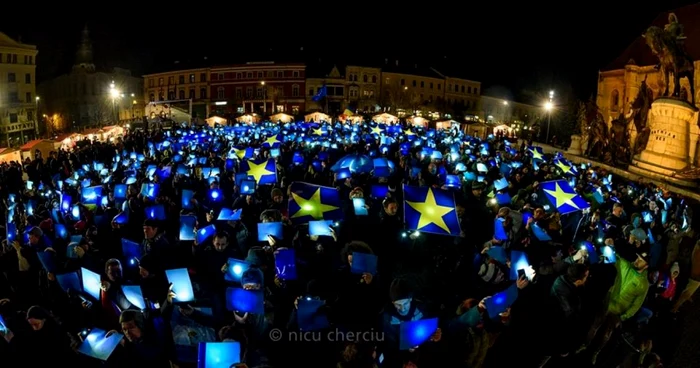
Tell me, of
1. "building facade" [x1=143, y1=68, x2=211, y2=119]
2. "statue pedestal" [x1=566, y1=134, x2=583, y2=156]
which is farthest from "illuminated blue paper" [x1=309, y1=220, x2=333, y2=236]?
"building facade" [x1=143, y1=68, x2=211, y2=119]

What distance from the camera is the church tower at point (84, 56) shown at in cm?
6806

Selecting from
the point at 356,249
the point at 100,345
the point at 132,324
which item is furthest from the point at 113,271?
the point at 356,249

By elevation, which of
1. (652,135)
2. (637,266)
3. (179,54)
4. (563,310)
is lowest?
(563,310)

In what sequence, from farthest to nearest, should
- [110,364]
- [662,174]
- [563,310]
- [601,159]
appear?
[601,159]
[662,174]
[563,310]
[110,364]

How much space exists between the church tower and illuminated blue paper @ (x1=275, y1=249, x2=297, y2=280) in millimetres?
71875

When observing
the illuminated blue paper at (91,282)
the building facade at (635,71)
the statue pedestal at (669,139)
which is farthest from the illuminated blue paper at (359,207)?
the building facade at (635,71)

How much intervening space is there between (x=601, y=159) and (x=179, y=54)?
6913 cm

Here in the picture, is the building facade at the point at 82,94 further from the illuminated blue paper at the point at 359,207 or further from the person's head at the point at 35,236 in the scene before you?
the illuminated blue paper at the point at 359,207

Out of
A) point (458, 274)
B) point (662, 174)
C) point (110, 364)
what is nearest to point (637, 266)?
point (458, 274)

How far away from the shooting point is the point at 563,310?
6086mm

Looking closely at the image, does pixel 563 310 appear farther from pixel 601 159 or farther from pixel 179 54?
pixel 179 54

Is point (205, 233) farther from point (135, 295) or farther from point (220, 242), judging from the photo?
point (135, 295)

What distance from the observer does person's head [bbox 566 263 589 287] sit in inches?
246

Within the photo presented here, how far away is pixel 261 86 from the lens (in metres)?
66.8
